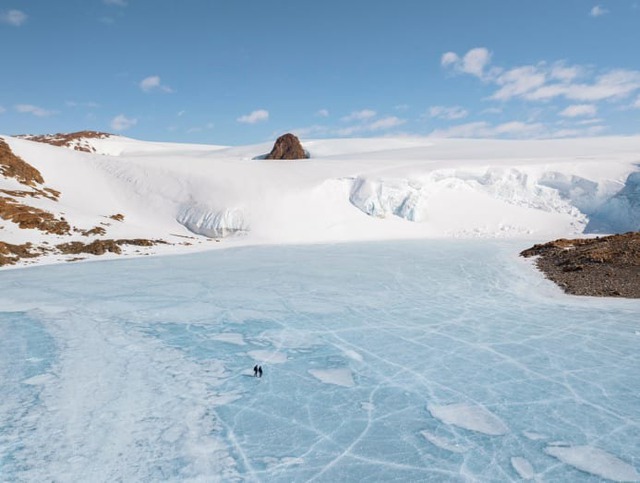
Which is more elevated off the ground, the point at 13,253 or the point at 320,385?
the point at 13,253

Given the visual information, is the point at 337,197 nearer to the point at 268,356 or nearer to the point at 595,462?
→ the point at 268,356

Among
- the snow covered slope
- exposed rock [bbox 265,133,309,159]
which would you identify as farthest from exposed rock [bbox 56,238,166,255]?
exposed rock [bbox 265,133,309,159]

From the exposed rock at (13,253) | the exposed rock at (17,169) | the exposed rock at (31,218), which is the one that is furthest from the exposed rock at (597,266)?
the exposed rock at (17,169)

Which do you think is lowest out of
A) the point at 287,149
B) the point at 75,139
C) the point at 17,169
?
the point at 17,169

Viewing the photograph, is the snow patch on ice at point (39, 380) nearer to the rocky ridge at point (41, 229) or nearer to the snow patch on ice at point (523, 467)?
the snow patch on ice at point (523, 467)

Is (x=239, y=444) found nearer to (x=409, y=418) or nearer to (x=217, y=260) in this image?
(x=409, y=418)

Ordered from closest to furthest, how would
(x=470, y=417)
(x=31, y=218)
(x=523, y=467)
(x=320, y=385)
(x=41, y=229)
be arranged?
(x=523, y=467) < (x=470, y=417) < (x=320, y=385) < (x=41, y=229) < (x=31, y=218)

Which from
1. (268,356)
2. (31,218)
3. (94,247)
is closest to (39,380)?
(268,356)
